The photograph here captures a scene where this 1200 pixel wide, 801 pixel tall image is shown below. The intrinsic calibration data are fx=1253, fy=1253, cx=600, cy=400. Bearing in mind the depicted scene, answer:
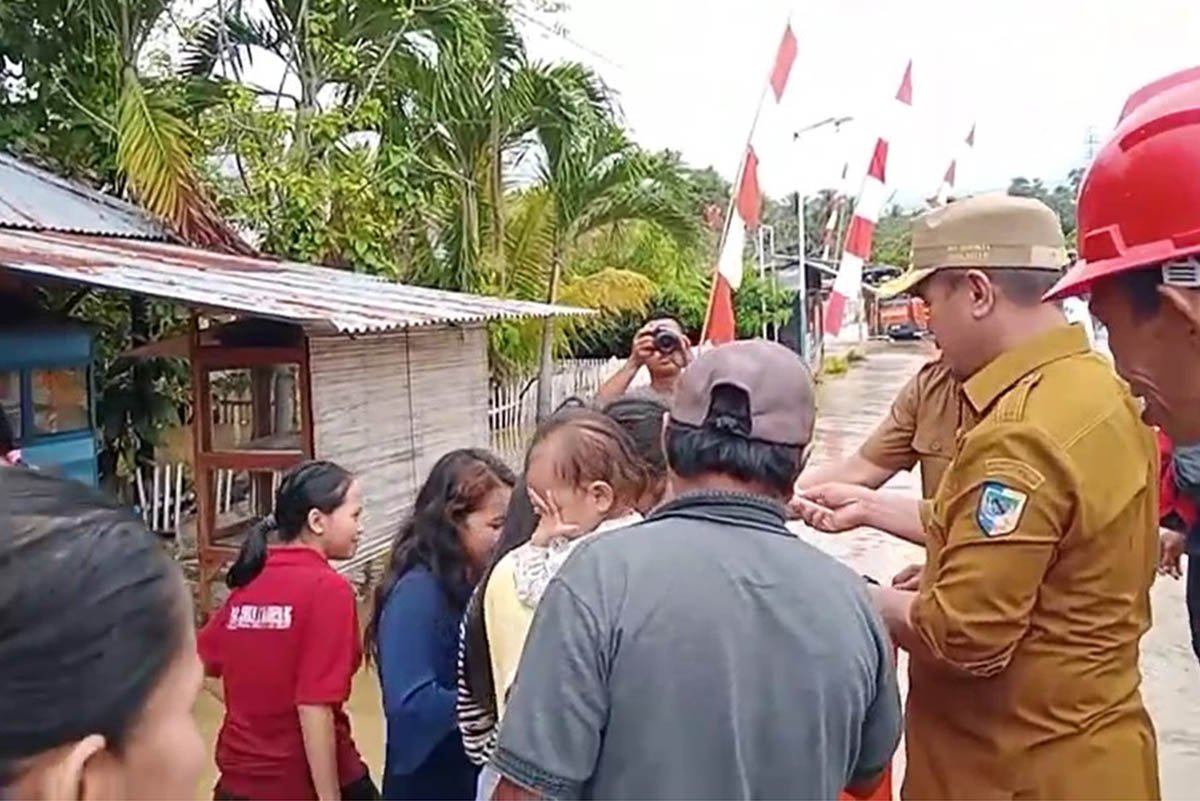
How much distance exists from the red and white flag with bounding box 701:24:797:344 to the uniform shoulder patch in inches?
111

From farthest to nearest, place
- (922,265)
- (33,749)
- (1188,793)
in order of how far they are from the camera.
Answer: (1188,793) < (922,265) < (33,749)

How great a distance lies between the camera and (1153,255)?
5.32 ft

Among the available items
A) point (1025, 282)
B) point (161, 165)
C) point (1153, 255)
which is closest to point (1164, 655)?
point (1025, 282)

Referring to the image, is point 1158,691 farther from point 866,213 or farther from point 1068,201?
point 866,213

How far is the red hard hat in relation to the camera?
5.35 ft

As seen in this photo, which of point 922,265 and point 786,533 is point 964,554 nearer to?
point 786,533

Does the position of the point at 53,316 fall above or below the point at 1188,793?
above

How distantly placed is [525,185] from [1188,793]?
9.62 metres

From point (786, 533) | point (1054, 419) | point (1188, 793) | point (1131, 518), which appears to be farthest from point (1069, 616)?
point (1188, 793)

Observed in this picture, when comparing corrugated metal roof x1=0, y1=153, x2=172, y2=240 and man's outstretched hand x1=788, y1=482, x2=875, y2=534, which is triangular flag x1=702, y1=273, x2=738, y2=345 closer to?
man's outstretched hand x1=788, y1=482, x2=875, y2=534

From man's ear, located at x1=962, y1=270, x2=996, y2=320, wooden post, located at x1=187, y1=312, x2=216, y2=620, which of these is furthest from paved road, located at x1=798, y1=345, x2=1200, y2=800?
wooden post, located at x1=187, y1=312, x2=216, y2=620

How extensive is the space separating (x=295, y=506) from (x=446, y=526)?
53 cm

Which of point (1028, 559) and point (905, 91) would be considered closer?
point (1028, 559)

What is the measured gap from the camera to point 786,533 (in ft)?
6.39
